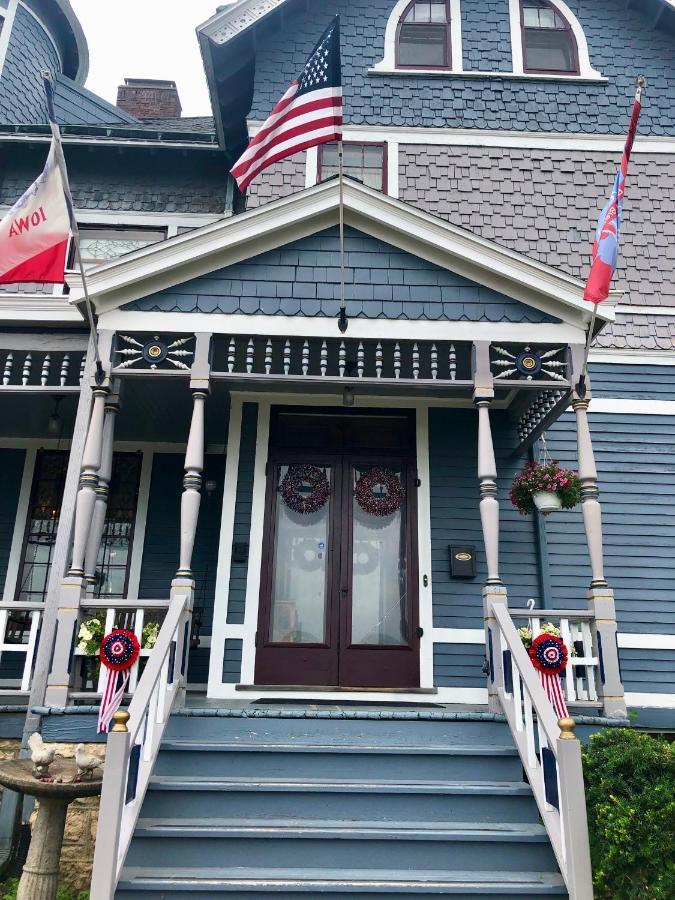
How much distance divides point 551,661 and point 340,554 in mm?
2411

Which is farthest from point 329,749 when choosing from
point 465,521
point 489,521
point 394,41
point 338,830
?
point 394,41

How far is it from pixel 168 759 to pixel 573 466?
15.4 feet

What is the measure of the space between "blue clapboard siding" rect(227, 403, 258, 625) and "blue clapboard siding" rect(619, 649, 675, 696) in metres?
3.47

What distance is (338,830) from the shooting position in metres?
3.89

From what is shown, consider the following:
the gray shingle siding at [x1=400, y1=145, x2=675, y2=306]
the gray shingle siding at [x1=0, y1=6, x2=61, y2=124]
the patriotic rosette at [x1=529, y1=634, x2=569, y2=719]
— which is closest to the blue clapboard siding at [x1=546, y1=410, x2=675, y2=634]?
the gray shingle siding at [x1=400, y1=145, x2=675, y2=306]

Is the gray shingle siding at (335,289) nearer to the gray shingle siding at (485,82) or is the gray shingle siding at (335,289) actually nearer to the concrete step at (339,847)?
the gray shingle siding at (485,82)

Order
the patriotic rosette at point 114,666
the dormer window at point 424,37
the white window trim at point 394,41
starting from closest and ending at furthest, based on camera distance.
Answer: the patriotic rosette at point 114,666 → the white window trim at point 394,41 → the dormer window at point 424,37

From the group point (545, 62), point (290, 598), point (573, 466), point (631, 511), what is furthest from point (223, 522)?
point (545, 62)

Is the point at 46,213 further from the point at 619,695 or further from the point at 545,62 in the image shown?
the point at 545,62

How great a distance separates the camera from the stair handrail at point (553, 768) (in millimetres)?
3475

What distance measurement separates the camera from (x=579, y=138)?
8414mm

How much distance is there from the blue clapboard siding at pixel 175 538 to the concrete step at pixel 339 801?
2976 mm

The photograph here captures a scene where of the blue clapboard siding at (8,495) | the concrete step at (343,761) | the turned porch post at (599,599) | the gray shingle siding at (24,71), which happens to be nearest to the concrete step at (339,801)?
the concrete step at (343,761)

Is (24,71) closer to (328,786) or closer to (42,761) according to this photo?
(42,761)
